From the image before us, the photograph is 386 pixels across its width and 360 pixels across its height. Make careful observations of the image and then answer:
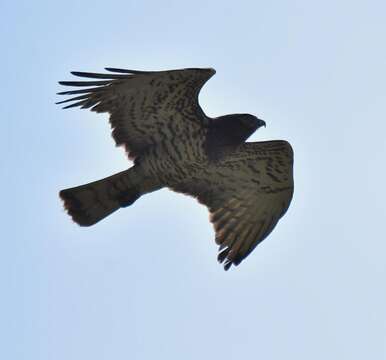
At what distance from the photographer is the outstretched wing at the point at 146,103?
14.5 meters

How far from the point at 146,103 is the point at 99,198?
160 cm

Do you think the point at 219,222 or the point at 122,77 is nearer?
the point at 122,77

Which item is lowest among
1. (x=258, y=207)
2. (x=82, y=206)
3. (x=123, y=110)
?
(x=258, y=207)

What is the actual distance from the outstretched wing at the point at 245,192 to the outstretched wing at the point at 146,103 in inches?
34.6

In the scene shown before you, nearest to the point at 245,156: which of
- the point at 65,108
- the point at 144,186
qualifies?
the point at 144,186

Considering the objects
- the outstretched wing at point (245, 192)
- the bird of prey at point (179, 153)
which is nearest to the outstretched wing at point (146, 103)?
the bird of prey at point (179, 153)

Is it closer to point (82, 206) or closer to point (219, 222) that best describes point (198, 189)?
point (219, 222)

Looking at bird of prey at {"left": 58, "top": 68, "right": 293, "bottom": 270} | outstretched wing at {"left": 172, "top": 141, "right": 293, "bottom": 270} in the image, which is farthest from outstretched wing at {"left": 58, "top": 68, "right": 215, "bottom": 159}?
outstretched wing at {"left": 172, "top": 141, "right": 293, "bottom": 270}

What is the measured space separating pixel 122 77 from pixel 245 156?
2.56 meters

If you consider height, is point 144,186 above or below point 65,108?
below

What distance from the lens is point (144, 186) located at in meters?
15.2

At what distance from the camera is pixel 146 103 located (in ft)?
49.4

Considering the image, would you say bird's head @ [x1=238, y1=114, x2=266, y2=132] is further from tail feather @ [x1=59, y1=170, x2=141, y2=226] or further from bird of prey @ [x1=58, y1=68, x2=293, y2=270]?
tail feather @ [x1=59, y1=170, x2=141, y2=226]

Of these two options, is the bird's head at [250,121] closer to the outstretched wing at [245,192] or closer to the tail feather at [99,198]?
the outstretched wing at [245,192]
